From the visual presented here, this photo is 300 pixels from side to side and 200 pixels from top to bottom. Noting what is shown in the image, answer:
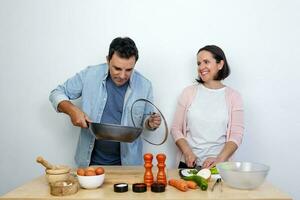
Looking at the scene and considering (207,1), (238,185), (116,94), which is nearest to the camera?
(238,185)

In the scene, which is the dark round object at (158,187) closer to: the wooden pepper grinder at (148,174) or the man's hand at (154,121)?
the wooden pepper grinder at (148,174)

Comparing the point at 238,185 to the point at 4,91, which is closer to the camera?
the point at 238,185

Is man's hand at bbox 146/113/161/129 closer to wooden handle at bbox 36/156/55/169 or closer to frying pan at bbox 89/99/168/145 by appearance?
frying pan at bbox 89/99/168/145

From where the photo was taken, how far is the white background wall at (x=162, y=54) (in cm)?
248

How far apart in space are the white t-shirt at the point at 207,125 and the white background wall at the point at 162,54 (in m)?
0.37

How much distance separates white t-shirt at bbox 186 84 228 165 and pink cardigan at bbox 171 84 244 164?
3 centimetres

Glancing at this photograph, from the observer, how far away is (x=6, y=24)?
250 centimetres

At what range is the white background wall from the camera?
248 centimetres

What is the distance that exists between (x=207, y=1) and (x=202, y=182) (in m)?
1.52

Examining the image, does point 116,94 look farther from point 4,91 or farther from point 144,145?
point 4,91

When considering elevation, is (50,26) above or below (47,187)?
above

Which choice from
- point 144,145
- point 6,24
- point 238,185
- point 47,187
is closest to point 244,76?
point 144,145

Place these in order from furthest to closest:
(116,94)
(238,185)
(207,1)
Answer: (207,1), (116,94), (238,185)

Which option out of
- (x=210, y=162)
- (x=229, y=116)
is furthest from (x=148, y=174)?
(x=229, y=116)
